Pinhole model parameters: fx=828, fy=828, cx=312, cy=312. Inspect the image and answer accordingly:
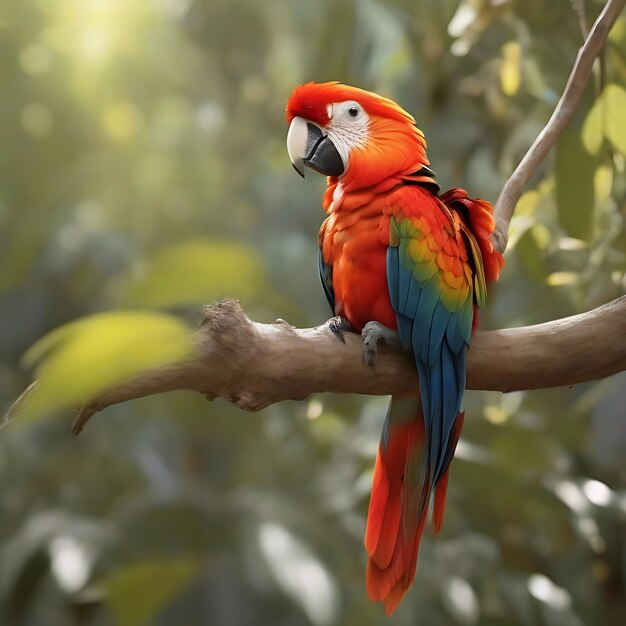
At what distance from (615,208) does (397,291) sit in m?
0.42

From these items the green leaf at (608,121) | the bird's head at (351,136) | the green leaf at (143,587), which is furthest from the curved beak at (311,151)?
the green leaf at (143,587)

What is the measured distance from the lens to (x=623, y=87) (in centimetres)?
83

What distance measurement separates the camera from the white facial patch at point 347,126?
2.23 feet

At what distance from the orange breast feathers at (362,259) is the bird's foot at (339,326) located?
0.01 meters

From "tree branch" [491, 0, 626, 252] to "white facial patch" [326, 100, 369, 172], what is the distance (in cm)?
16

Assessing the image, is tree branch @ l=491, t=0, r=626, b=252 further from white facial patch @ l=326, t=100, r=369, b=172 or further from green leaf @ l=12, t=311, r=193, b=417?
green leaf @ l=12, t=311, r=193, b=417

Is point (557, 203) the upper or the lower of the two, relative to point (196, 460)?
upper

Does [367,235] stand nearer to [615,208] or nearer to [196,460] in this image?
[615,208]

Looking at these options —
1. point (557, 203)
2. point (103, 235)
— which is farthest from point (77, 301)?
point (557, 203)

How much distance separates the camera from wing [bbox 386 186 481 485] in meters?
0.62

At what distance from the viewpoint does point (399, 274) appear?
2.14 ft

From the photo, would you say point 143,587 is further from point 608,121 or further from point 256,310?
point 608,121

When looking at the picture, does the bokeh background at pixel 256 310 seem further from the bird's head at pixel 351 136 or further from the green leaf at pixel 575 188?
the bird's head at pixel 351 136

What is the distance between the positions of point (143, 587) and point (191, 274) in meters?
1.15
